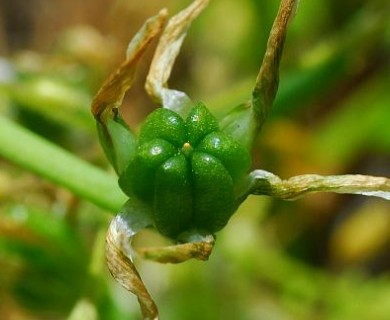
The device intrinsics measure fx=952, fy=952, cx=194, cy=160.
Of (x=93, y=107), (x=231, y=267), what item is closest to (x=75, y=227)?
(x=93, y=107)

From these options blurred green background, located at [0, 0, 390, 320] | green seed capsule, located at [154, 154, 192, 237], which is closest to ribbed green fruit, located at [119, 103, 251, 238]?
green seed capsule, located at [154, 154, 192, 237]

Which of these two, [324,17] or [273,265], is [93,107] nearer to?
[273,265]

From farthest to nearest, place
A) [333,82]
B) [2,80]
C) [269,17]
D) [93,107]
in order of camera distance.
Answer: [269,17] < [333,82] < [2,80] < [93,107]

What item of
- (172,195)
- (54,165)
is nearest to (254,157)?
(54,165)

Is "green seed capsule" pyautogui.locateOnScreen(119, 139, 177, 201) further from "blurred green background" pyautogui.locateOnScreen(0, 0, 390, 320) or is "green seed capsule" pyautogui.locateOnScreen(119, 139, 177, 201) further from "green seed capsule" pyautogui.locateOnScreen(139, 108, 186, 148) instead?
"blurred green background" pyautogui.locateOnScreen(0, 0, 390, 320)

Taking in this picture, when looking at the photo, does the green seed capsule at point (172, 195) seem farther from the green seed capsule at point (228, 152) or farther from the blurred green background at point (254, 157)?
the blurred green background at point (254, 157)

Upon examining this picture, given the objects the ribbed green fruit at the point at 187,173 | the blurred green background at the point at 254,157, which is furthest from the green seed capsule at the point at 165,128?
the blurred green background at the point at 254,157
